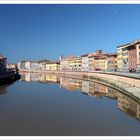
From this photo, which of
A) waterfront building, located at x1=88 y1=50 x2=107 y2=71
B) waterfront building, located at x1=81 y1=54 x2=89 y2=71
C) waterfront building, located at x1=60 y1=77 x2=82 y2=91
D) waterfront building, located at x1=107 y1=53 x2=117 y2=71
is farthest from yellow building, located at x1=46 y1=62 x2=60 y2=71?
waterfront building, located at x1=60 y1=77 x2=82 y2=91

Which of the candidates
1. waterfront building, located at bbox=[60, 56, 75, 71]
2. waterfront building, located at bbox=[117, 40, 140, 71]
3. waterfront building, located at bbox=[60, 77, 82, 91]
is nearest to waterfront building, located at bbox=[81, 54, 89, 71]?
waterfront building, located at bbox=[60, 56, 75, 71]

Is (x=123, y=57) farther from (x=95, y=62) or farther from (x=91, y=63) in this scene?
(x=91, y=63)

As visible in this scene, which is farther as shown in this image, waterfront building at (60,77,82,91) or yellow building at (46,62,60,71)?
yellow building at (46,62,60,71)

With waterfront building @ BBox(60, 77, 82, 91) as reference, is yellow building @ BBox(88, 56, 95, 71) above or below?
above

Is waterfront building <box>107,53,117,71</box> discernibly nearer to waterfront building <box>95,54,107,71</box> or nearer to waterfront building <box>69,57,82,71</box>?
waterfront building <box>95,54,107,71</box>

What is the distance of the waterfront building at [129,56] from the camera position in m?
46.2

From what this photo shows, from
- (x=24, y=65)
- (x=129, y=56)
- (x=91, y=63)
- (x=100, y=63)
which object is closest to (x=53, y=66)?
(x=24, y=65)

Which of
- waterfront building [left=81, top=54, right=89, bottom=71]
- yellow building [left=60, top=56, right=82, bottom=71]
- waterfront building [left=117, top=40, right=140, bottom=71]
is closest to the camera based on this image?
waterfront building [left=117, top=40, right=140, bottom=71]

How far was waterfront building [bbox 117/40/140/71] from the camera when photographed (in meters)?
46.2

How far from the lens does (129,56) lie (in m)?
51.8

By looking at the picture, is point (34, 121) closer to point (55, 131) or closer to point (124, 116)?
point (55, 131)

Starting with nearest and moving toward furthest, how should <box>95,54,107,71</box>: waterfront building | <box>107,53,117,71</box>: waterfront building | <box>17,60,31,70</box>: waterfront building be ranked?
<box>107,53,117,71</box>: waterfront building < <box>95,54,107,71</box>: waterfront building < <box>17,60,31,70</box>: waterfront building

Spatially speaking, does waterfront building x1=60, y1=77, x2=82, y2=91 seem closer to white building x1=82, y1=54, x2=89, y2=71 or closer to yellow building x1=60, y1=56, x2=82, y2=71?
white building x1=82, y1=54, x2=89, y2=71

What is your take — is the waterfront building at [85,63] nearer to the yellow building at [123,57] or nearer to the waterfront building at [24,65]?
the yellow building at [123,57]
